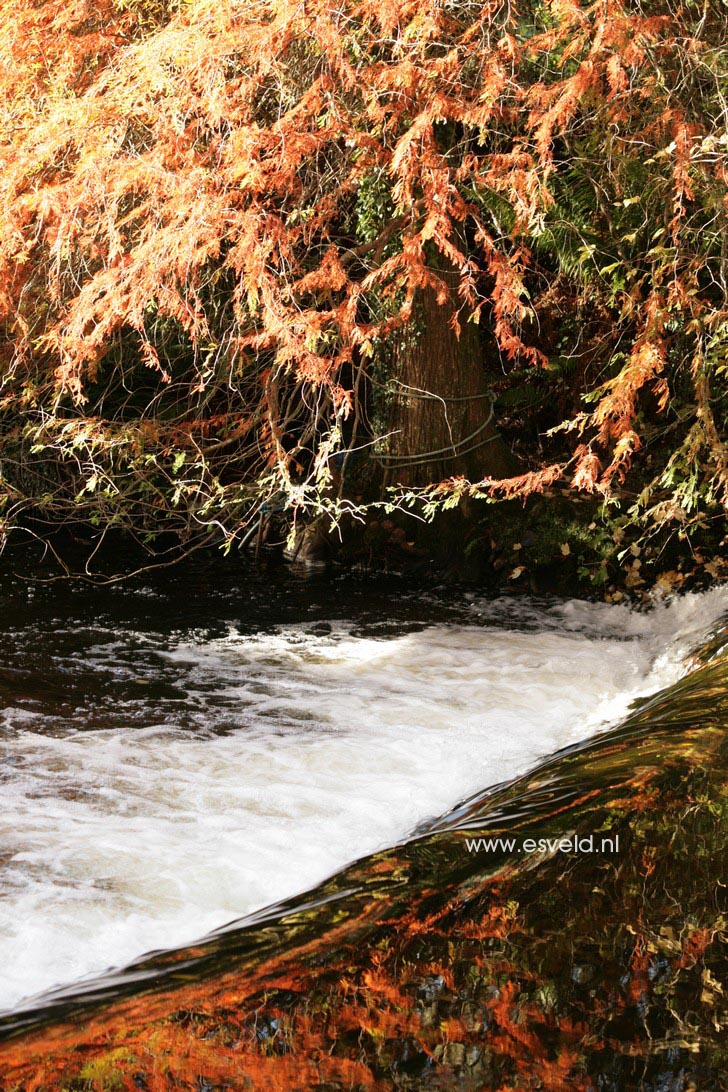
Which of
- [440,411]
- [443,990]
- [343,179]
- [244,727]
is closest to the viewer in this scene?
[443,990]

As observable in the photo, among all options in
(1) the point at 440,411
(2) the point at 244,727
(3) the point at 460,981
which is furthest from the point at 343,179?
(3) the point at 460,981

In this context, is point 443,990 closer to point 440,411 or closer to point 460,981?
point 460,981

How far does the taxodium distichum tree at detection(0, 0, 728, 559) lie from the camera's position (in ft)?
17.7

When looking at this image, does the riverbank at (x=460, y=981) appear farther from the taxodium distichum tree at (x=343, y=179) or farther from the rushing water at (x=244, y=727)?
the taxodium distichum tree at (x=343, y=179)

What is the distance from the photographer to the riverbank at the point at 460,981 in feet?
7.62

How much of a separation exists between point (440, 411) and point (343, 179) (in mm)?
2040

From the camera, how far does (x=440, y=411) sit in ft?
26.1

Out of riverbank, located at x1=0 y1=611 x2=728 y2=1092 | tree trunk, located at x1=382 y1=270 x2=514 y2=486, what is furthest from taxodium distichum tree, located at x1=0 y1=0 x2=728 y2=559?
riverbank, located at x1=0 y1=611 x2=728 y2=1092

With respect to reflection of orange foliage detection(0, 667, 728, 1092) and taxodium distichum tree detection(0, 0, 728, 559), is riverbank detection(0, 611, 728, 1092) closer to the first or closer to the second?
reflection of orange foliage detection(0, 667, 728, 1092)

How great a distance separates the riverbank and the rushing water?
0.30 meters

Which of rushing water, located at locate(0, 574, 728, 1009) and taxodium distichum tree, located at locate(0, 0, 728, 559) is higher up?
taxodium distichum tree, located at locate(0, 0, 728, 559)

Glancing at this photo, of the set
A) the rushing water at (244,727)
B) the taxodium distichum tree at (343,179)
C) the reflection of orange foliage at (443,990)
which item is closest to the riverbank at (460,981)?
the reflection of orange foliage at (443,990)

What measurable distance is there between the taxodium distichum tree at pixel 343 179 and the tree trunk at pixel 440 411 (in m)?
0.34

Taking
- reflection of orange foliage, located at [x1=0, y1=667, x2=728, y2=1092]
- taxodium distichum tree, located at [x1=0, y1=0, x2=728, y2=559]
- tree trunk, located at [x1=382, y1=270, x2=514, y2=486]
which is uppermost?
taxodium distichum tree, located at [x1=0, y1=0, x2=728, y2=559]
